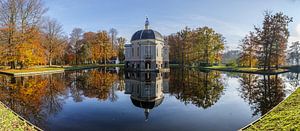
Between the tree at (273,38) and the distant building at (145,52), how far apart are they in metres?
19.6

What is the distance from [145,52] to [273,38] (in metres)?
23.4

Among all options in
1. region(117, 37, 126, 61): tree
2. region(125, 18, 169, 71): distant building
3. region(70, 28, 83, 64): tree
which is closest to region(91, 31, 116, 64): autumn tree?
region(70, 28, 83, 64): tree

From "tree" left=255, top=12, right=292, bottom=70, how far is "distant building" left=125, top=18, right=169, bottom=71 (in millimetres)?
19580

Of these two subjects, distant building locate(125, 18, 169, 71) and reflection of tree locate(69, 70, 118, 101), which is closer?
reflection of tree locate(69, 70, 118, 101)

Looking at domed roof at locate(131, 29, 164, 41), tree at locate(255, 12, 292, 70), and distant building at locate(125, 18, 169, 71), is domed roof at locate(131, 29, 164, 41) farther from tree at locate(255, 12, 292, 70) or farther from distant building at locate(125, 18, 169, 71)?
tree at locate(255, 12, 292, 70)

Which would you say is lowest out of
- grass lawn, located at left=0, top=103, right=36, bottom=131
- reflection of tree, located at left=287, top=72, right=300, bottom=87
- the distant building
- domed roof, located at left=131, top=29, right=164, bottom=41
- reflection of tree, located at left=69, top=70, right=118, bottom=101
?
reflection of tree, located at left=287, top=72, right=300, bottom=87

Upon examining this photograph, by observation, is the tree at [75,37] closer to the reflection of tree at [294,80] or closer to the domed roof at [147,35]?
the domed roof at [147,35]

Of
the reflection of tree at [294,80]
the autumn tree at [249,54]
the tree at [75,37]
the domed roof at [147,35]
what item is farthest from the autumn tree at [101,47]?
the reflection of tree at [294,80]

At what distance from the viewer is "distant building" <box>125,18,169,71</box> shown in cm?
4644

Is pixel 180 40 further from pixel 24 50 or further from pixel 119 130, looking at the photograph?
pixel 119 130

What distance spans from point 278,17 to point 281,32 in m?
2.58

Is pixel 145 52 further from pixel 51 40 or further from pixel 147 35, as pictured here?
pixel 51 40

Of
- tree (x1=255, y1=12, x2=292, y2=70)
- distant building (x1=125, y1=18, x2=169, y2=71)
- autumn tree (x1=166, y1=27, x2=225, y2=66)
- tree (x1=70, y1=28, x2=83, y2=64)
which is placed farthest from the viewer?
tree (x1=70, y1=28, x2=83, y2=64)

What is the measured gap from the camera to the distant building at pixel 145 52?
46438 mm
